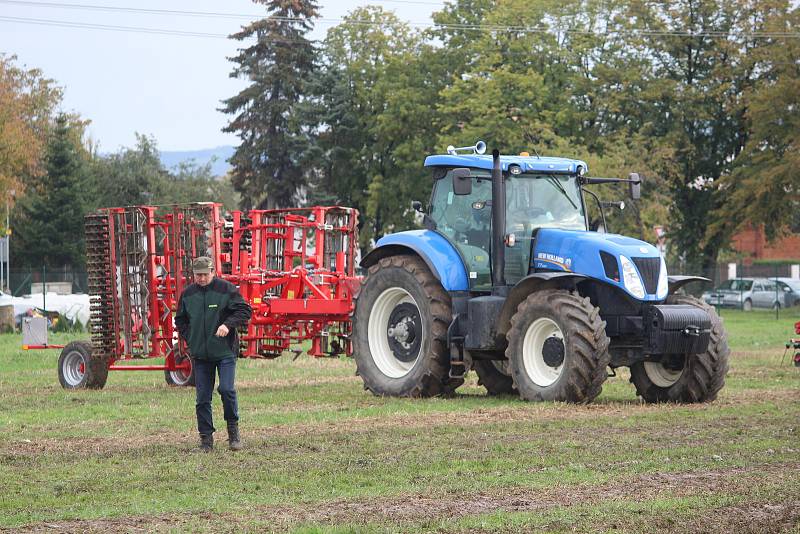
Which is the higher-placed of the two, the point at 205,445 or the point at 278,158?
the point at 278,158

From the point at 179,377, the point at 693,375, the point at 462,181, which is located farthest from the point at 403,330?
the point at 179,377

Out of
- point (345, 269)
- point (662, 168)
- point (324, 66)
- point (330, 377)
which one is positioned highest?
point (324, 66)

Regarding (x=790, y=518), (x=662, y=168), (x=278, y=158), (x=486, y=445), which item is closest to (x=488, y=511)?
(x=790, y=518)

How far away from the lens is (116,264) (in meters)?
18.5

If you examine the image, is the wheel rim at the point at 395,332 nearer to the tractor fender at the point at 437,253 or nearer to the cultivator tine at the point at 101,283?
the tractor fender at the point at 437,253

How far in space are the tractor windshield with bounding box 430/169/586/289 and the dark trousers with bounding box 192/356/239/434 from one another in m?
4.96

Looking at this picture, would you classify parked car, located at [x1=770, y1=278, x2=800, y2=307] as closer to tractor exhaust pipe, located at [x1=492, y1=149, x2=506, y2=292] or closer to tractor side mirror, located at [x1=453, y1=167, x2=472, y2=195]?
tractor exhaust pipe, located at [x1=492, y1=149, x2=506, y2=292]

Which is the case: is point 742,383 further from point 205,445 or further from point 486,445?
point 205,445

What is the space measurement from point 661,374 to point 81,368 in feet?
25.8

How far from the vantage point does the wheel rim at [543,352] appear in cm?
1550

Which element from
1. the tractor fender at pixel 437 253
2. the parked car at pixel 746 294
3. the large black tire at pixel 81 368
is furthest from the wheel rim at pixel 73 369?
the parked car at pixel 746 294

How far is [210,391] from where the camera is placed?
12078 millimetres

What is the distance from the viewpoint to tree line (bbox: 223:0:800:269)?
2056 inches

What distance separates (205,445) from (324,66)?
53243 millimetres
